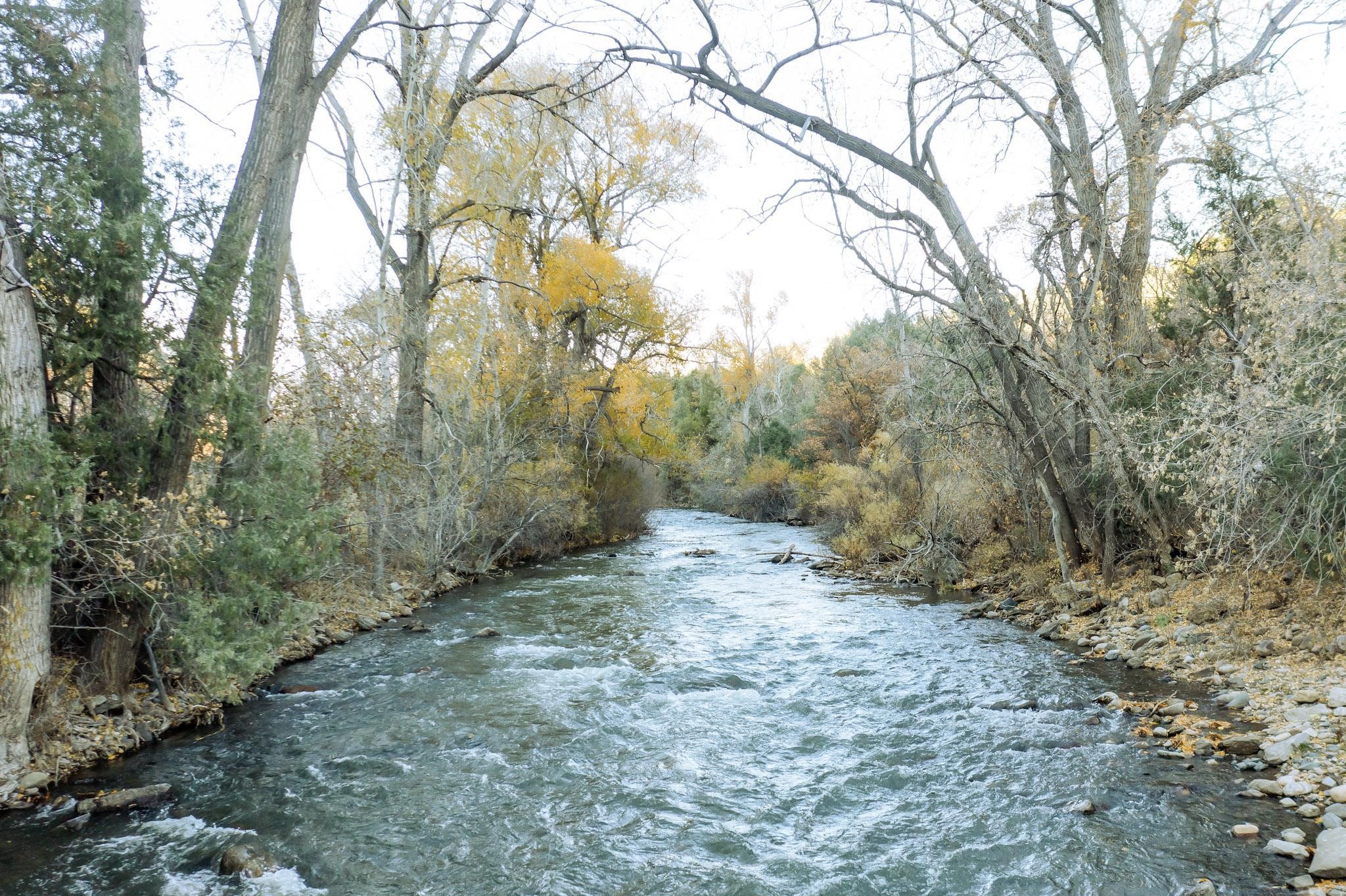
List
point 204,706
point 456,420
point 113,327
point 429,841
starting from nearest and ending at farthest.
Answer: point 429,841 < point 113,327 < point 204,706 < point 456,420

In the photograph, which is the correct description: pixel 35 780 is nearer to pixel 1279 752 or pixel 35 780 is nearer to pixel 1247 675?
pixel 1279 752

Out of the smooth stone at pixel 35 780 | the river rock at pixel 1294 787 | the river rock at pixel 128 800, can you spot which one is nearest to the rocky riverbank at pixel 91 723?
the smooth stone at pixel 35 780

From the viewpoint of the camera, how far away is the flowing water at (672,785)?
14.5 ft

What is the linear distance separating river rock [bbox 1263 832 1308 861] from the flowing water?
78 mm

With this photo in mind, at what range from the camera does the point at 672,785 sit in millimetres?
5703

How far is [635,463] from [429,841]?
18768mm

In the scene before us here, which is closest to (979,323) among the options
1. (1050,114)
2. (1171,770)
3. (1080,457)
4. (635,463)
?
(1080,457)

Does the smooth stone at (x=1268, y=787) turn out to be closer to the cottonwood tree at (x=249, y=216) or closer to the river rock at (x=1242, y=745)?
the river rock at (x=1242, y=745)

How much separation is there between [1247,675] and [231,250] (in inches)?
389

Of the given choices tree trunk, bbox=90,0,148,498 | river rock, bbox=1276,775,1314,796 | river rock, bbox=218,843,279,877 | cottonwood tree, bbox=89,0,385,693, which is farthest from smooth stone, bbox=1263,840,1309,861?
tree trunk, bbox=90,0,148,498

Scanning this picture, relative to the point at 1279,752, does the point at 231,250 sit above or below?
above

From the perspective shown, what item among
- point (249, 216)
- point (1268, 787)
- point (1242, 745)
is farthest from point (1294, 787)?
point (249, 216)

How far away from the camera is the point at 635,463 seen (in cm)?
2353

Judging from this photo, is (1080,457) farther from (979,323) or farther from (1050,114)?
(1050,114)
